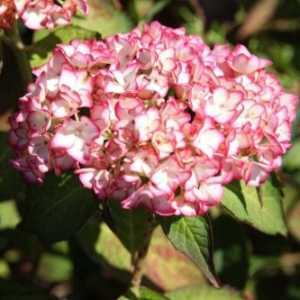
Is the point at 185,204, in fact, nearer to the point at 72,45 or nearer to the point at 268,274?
the point at 72,45

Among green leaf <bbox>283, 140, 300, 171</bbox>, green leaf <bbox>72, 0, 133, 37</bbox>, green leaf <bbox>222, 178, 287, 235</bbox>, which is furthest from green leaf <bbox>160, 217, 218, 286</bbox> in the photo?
green leaf <bbox>283, 140, 300, 171</bbox>

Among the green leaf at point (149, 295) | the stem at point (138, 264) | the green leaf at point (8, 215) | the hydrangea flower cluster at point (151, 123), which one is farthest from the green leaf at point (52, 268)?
the hydrangea flower cluster at point (151, 123)

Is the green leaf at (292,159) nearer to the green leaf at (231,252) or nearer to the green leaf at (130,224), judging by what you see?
the green leaf at (231,252)

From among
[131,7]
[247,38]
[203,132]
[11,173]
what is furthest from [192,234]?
[247,38]

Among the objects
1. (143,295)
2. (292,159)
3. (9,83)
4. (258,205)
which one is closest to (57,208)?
(143,295)

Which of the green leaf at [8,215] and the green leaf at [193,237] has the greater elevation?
the green leaf at [193,237]

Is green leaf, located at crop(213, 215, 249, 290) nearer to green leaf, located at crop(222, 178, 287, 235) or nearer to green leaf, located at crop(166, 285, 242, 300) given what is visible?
green leaf, located at crop(166, 285, 242, 300)
